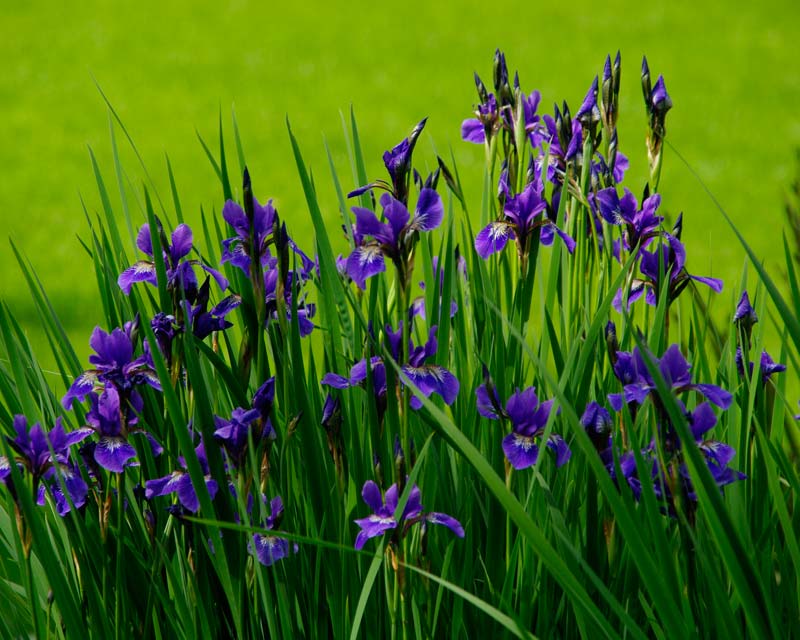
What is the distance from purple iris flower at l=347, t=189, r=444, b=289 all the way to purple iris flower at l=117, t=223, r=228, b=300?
255mm

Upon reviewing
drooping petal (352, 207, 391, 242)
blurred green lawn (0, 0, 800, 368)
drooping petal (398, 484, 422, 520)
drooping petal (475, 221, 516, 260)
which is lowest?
drooping petal (398, 484, 422, 520)

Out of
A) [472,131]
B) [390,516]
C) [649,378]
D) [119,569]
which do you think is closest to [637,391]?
[649,378]

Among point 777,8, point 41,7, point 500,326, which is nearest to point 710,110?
point 777,8

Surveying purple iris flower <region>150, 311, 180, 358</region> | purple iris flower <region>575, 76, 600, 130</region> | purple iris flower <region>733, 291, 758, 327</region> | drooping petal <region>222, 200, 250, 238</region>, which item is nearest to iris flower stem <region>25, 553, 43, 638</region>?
purple iris flower <region>150, 311, 180, 358</region>

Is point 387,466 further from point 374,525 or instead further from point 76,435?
point 76,435

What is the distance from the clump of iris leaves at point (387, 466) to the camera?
1.30 metres

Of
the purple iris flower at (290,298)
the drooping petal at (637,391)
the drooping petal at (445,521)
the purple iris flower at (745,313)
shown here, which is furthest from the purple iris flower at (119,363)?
the purple iris flower at (745,313)

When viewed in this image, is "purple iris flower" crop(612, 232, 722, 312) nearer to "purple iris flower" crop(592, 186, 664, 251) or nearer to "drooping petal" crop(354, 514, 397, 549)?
"purple iris flower" crop(592, 186, 664, 251)

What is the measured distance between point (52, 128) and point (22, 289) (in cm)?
329

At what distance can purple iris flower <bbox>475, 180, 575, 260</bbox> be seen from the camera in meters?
1.66

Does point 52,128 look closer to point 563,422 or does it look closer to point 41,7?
point 41,7

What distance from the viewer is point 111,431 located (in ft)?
4.77

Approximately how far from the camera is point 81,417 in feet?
5.91

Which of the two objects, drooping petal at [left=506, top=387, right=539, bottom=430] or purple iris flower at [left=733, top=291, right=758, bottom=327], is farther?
purple iris flower at [left=733, top=291, right=758, bottom=327]
